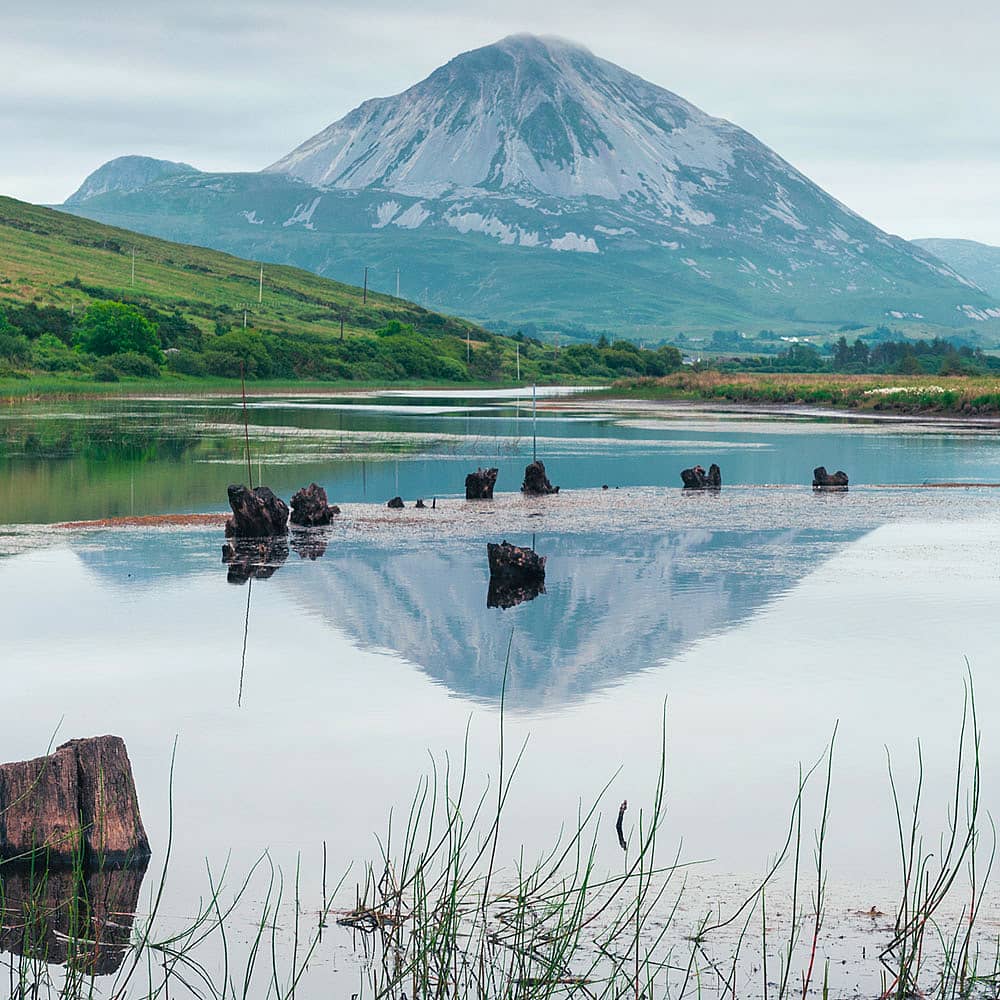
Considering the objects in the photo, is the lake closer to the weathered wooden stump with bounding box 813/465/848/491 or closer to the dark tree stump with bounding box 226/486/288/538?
the dark tree stump with bounding box 226/486/288/538

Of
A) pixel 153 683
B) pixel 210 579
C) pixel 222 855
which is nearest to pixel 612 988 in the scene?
pixel 222 855

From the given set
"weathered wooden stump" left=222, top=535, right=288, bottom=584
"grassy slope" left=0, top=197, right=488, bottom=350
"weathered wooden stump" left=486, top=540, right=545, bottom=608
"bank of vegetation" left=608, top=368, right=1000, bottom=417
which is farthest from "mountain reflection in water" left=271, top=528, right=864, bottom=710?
"grassy slope" left=0, top=197, right=488, bottom=350

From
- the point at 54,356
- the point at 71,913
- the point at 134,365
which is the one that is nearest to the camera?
the point at 71,913

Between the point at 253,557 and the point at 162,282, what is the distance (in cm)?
14052

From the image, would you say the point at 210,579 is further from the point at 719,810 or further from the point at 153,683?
the point at 719,810

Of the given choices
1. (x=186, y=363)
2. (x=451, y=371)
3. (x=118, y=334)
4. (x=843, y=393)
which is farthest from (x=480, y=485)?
(x=451, y=371)

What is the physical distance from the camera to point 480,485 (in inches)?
1297

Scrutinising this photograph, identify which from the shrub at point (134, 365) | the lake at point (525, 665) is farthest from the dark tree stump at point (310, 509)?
the shrub at point (134, 365)

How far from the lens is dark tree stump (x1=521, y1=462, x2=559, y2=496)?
1350 inches

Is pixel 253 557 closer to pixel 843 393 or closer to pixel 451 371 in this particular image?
pixel 843 393

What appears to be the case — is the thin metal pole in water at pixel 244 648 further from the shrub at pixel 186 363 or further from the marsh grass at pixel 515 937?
the shrub at pixel 186 363

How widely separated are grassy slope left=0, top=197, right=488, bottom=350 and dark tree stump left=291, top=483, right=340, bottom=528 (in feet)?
314

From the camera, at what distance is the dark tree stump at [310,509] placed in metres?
27.8

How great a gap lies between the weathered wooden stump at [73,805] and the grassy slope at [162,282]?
114102 mm
